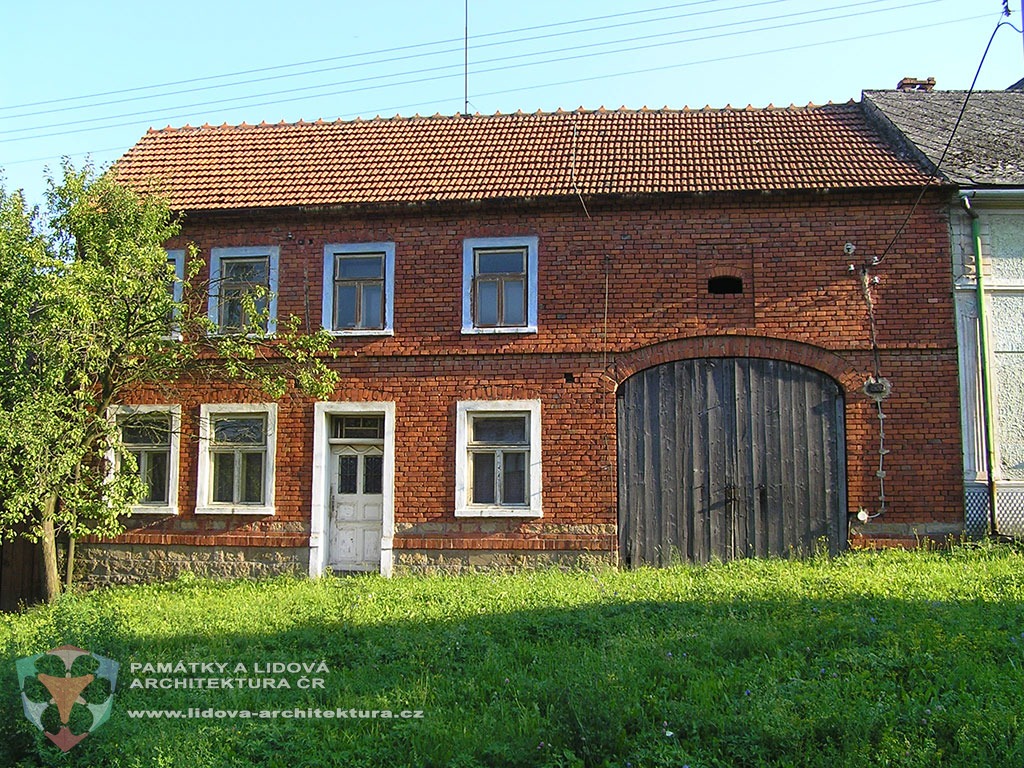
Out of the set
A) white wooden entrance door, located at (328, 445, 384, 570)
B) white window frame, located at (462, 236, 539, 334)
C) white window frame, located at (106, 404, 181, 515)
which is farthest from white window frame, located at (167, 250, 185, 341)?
white window frame, located at (462, 236, 539, 334)

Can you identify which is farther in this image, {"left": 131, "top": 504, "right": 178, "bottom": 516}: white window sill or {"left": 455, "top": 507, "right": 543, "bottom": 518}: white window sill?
{"left": 131, "top": 504, "right": 178, "bottom": 516}: white window sill

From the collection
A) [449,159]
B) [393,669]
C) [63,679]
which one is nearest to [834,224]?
[449,159]

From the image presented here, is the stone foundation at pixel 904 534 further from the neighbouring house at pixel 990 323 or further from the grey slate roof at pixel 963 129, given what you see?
the grey slate roof at pixel 963 129

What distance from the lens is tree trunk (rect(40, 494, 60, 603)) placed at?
12484 mm

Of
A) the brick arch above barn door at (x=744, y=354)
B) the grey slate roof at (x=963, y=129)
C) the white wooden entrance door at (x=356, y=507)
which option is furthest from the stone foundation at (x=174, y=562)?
the grey slate roof at (x=963, y=129)

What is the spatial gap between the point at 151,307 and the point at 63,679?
21.3 feet

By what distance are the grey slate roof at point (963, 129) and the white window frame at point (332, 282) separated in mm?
8134

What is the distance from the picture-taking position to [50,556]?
1272 centimetres

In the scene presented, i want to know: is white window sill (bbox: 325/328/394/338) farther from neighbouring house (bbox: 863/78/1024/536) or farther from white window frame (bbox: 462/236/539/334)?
neighbouring house (bbox: 863/78/1024/536)

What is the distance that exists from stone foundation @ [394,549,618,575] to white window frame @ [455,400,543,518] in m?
0.57

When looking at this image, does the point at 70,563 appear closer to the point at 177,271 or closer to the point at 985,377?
the point at 177,271

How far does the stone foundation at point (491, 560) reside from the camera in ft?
41.8

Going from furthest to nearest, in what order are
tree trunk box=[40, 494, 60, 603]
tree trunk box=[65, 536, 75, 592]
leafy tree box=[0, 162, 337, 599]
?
tree trunk box=[65, 536, 75, 592] → tree trunk box=[40, 494, 60, 603] → leafy tree box=[0, 162, 337, 599]

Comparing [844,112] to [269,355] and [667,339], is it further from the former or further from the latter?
[269,355]
